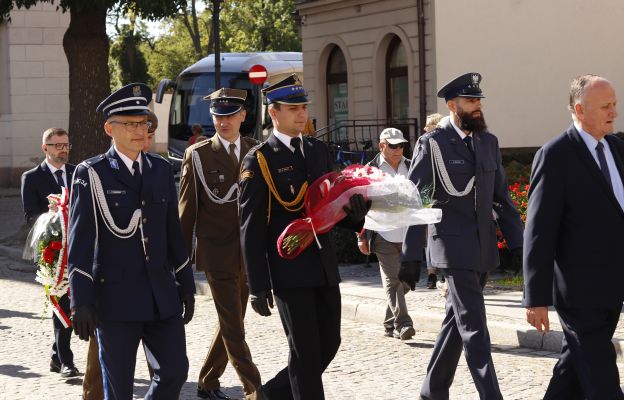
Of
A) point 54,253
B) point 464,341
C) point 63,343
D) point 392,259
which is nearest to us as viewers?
point 464,341

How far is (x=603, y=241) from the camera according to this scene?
5629mm

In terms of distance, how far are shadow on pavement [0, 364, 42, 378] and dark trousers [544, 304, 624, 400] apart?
497cm

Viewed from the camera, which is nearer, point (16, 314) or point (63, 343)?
point (63, 343)

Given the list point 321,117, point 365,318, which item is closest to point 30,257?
point 365,318

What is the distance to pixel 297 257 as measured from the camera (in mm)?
6457

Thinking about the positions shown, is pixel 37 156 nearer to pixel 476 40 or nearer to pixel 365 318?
pixel 476 40

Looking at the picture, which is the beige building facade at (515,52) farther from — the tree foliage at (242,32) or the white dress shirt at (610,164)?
the tree foliage at (242,32)

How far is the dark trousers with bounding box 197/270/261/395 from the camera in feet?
26.2

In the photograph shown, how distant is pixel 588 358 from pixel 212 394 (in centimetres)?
344

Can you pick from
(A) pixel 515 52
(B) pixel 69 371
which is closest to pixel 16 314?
(B) pixel 69 371

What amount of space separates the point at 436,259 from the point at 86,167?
2272mm

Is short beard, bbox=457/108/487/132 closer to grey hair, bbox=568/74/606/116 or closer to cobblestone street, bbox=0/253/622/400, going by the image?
grey hair, bbox=568/74/606/116

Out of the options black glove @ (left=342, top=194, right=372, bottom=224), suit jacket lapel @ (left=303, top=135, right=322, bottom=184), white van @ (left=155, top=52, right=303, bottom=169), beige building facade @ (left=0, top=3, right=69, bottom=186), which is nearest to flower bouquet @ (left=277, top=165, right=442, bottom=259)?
black glove @ (left=342, top=194, right=372, bottom=224)

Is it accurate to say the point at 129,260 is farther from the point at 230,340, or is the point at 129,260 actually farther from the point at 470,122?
the point at 470,122
